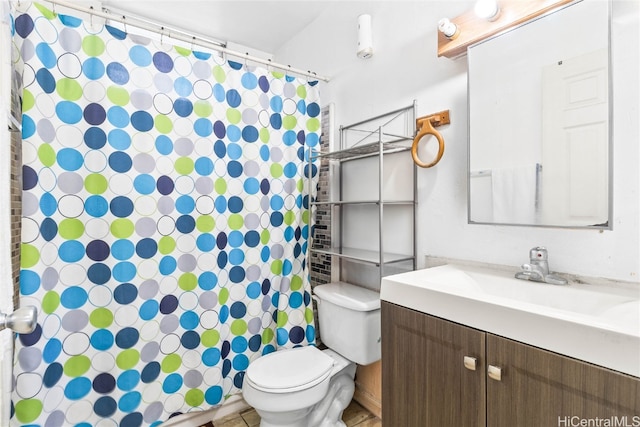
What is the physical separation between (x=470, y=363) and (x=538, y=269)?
0.43 metres

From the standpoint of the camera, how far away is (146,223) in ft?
4.92

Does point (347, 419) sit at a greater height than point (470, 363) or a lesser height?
lesser

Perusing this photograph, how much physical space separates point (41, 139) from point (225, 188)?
78 cm

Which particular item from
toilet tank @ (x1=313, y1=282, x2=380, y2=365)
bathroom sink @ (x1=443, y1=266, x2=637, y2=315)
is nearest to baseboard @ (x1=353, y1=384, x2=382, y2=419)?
toilet tank @ (x1=313, y1=282, x2=380, y2=365)

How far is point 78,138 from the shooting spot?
1356 mm

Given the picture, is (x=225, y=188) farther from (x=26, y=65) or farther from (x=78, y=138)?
(x=26, y=65)

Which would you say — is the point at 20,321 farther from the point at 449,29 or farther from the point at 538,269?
the point at 449,29

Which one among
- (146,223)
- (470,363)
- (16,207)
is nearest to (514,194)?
(470,363)

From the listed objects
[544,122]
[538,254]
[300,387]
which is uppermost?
[544,122]

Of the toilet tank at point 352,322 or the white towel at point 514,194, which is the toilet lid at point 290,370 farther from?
the white towel at point 514,194

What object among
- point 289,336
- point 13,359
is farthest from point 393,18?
point 13,359

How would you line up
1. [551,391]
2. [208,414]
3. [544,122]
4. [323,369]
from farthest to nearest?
[208,414] → [323,369] → [544,122] → [551,391]

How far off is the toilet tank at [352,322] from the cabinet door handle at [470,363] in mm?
644

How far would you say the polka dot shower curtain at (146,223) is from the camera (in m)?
1.30
